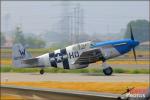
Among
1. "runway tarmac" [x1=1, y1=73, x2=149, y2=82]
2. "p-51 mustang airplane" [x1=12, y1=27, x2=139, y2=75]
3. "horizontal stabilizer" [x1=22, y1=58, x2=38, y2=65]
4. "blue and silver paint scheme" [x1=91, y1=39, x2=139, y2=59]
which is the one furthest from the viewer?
"horizontal stabilizer" [x1=22, y1=58, x2=38, y2=65]

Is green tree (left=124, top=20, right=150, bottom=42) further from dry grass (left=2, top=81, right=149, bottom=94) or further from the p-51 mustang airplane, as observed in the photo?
dry grass (left=2, top=81, right=149, bottom=94)

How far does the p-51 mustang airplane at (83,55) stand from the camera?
112 feet

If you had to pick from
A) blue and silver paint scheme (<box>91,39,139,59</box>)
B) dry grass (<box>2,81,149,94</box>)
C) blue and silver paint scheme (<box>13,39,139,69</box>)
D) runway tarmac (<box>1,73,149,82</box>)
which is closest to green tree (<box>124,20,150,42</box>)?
blue and silver paint scheme (<box>13,39,139,69</box>)

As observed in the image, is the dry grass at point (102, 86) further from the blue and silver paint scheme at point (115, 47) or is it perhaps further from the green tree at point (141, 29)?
the green tree at point (141, 29)

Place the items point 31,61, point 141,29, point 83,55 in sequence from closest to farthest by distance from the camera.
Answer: point 83,55 < point 31,61 < point 141,29

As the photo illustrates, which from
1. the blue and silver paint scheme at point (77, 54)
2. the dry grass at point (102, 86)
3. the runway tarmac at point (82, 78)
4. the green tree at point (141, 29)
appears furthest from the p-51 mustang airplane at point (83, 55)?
the green tree at point (141, 29)

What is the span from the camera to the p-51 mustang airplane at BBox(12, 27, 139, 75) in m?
34.2

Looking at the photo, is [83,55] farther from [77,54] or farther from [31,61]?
[31,61]

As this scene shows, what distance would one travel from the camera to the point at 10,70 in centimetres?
3872

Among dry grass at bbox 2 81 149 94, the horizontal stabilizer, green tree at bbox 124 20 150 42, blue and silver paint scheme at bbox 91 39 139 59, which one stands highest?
green tree at bbox 124 20 150 42

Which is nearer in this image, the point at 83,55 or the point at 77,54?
the point at 83,55

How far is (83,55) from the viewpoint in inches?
1353

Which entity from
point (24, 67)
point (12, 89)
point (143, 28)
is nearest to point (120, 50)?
point (24, 67)

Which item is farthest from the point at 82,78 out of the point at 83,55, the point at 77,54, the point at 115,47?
the point at 115,47
